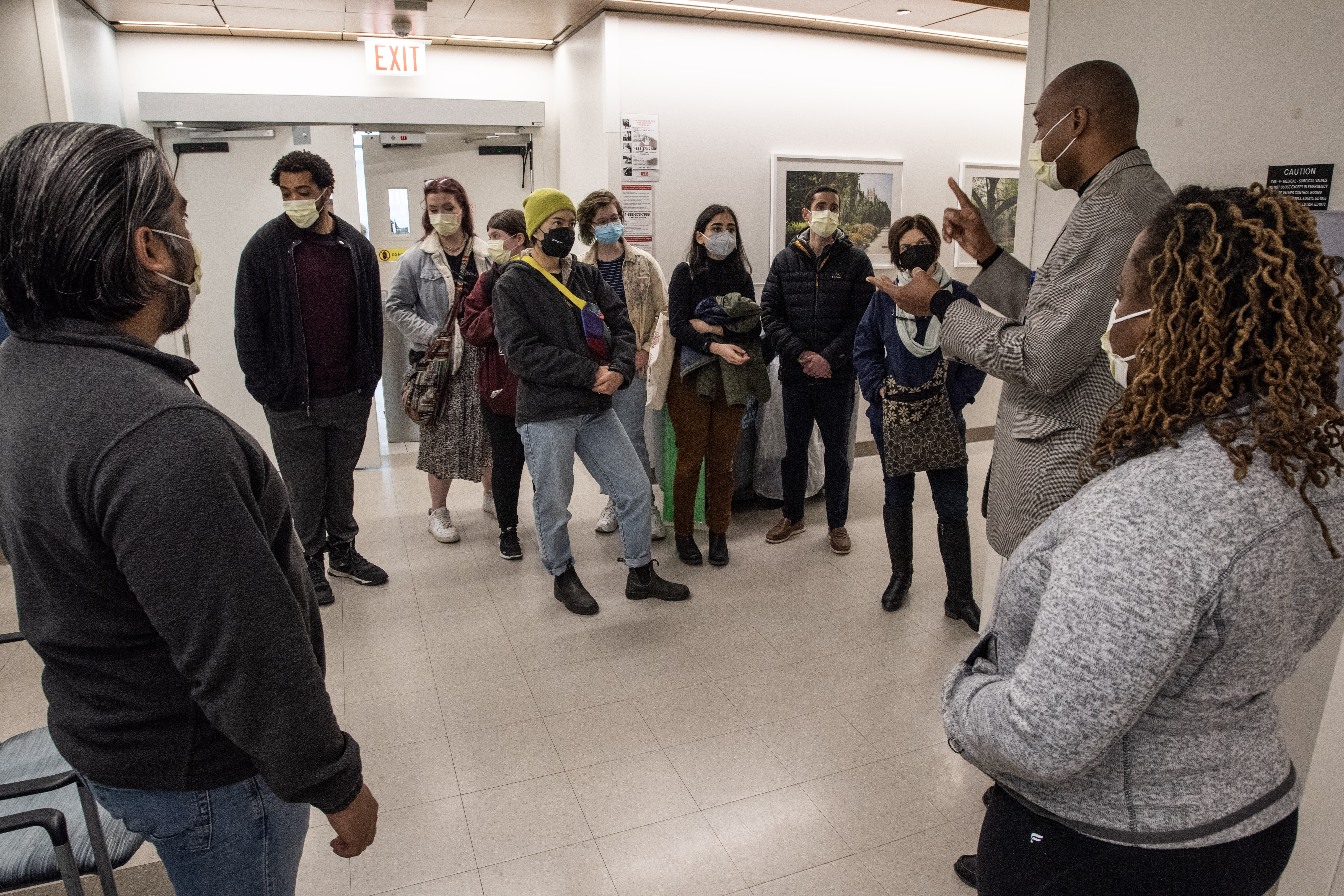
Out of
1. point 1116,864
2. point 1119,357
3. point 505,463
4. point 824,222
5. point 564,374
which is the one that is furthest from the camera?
point 505,463

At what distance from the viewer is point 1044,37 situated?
2848 mm

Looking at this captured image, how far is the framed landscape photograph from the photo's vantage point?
545 cm

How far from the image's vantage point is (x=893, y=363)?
11.5ft

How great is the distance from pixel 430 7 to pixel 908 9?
2.63m

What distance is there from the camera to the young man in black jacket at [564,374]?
328 centimetres

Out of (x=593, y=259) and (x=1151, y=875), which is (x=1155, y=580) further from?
(x=593, y=259)

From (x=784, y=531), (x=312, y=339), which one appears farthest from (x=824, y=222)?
(x=312, y=339)

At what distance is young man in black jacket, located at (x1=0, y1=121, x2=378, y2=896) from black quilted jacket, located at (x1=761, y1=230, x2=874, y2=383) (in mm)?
3136

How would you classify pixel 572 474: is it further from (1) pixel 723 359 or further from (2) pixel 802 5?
(2) pixel 802 5

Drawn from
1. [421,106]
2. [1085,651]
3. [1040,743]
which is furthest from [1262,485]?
[421,106]

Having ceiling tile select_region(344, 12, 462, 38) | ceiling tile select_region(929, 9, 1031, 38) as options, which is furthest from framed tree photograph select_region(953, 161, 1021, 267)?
ceiling tile select_region(344, 12, 462, 38)

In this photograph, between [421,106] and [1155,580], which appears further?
[421,106]

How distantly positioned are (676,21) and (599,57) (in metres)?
0.49

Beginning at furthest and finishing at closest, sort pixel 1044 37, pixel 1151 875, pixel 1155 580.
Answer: pixel 1044 37, pixel 1151 875, pixel 1155 580
